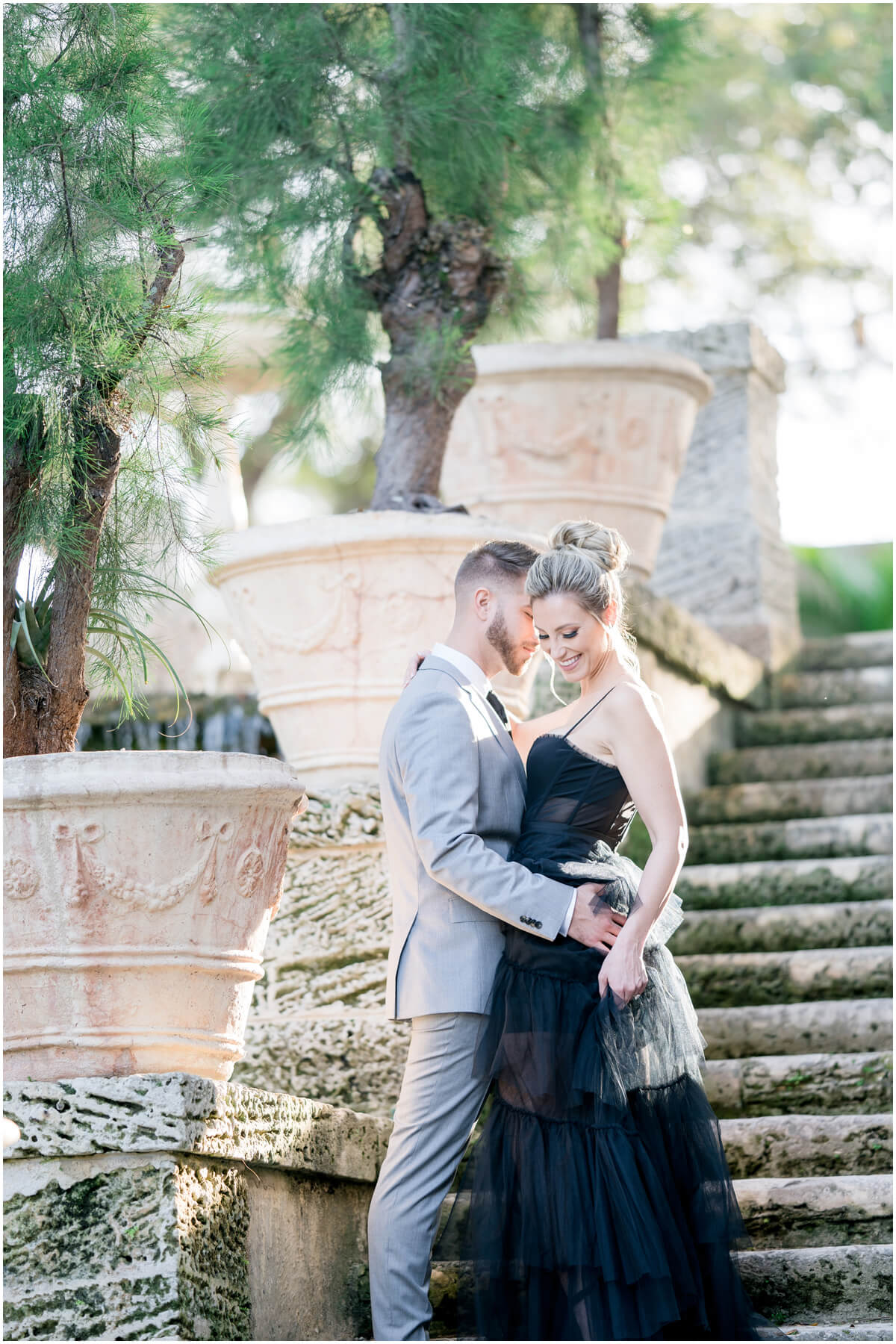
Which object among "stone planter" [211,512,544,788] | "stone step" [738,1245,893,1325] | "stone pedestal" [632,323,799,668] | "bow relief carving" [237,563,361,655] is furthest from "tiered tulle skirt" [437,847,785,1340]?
"stone pedestal" [632,323,799,668]

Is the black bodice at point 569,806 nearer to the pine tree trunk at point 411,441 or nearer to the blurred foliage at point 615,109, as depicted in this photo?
the pine tree trunk at point 411,441

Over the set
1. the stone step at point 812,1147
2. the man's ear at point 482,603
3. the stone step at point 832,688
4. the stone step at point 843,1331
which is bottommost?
the stone step at point 843,1331

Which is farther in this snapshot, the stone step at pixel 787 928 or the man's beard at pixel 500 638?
the stone step at pixel 787 928

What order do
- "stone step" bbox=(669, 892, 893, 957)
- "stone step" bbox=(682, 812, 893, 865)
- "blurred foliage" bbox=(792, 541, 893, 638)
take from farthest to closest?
"blurred foliage" bbox=(792, 541, 893, 638) → "stone step" bbox=(682, 812, 893, 865) → "stone step" bbox=(669, 892, 893, 957)

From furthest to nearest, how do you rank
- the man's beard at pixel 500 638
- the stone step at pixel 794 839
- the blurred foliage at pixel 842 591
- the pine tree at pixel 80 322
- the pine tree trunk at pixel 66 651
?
1. the blurred foliage at pixel 842 591
2. the stone step at pixel 794 839
3. the man's beard at pixel 500 638
4. the pine tree trunk at pixel 66 651
5. the pine tree at pixel 80 322

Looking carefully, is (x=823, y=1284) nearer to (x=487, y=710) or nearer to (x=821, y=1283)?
(x=821, y=1283)

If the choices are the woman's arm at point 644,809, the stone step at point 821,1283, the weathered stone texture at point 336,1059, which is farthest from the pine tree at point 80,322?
the stone step at point 821,1283

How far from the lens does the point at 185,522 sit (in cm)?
261

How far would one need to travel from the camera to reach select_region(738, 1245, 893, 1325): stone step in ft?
8.91

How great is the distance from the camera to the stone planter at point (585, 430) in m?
4.81

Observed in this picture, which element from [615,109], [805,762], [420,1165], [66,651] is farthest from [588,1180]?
[615,109]

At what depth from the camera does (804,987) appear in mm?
3807

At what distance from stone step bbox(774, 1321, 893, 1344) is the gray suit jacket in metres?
0.80

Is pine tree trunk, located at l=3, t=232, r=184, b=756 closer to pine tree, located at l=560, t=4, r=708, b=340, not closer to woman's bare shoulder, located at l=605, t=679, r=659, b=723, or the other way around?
woman's bare shoulder, located at l=605, t=679, r=659, b=723
